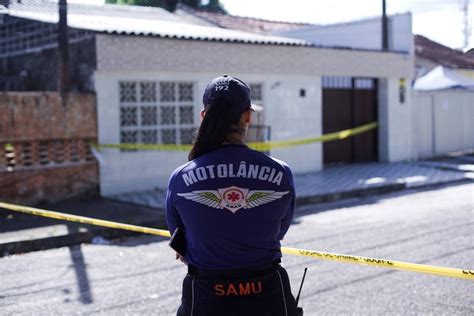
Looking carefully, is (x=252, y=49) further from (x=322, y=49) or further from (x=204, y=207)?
(x=204, y=207)

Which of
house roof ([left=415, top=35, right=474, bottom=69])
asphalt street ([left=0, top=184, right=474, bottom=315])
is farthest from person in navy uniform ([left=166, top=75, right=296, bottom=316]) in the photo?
house roof ([left=415, top=35, right=474, bottom=69])

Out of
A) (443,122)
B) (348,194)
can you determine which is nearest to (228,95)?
(348,194)

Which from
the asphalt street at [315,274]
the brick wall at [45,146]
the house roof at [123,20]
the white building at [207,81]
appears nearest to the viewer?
the asphalt street at [315,274]

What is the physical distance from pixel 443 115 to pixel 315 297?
Answer: 14.4 m

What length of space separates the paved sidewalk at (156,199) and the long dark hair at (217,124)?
5.88m

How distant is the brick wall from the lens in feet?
32.8

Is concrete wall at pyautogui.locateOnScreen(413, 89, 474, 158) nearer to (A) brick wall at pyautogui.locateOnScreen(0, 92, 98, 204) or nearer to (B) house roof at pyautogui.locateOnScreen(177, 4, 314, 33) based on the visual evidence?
(B) house roof at pyautogui.locateOnScreen(177, 4, 314, 33)

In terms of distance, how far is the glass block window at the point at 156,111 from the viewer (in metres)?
11.7

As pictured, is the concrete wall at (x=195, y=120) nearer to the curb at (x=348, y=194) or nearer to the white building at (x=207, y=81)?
the white building at (x=207, y=81)

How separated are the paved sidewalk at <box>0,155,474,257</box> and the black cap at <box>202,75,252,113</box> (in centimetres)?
591

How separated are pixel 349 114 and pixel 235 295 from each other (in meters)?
14.2

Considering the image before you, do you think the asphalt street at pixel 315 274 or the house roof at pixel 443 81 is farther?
the house roof at pixel 443 81

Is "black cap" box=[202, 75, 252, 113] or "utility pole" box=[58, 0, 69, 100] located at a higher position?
"utility pole" box=[58, 0, 69, 100]

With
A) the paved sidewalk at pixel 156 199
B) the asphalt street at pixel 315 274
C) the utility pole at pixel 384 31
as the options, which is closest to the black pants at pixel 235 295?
the asphalt street at pixel 315 274
